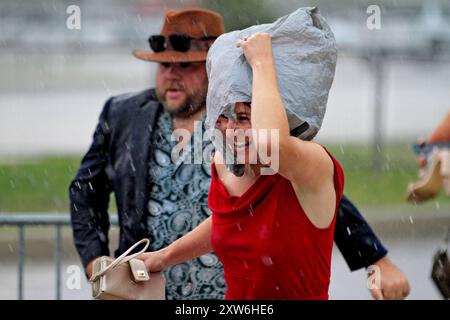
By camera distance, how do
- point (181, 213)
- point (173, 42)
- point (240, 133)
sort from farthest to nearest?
point (173, 42) → point (181, 213) → point (240, 133)

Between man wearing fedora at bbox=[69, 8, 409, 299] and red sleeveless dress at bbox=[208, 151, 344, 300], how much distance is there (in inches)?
39.3

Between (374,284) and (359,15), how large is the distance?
568 inches

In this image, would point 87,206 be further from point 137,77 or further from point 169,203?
point 137,77

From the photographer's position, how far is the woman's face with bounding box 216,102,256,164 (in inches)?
124

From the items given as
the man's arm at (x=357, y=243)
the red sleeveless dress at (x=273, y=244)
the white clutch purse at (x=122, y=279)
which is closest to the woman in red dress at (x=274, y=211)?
the red sleeveless dress at (x=273, y=244)

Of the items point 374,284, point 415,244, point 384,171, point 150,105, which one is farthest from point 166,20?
point 384,171

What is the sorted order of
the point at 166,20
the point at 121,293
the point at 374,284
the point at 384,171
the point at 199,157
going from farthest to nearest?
the point at 384,171 < the point at 166,20 < the point at 199,157 < the point at 374,284 < the point at 121,293

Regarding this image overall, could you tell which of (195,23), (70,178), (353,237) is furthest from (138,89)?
(353,237)

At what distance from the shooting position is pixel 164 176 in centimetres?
459

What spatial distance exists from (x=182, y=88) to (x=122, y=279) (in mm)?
1310

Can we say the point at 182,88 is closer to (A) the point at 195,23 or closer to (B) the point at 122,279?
(A) the point at 195,23

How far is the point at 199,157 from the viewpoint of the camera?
454 cm

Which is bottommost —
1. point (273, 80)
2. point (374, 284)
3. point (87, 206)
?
point (374, 284)

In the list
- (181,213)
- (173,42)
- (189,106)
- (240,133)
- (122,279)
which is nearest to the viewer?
(240,133)
